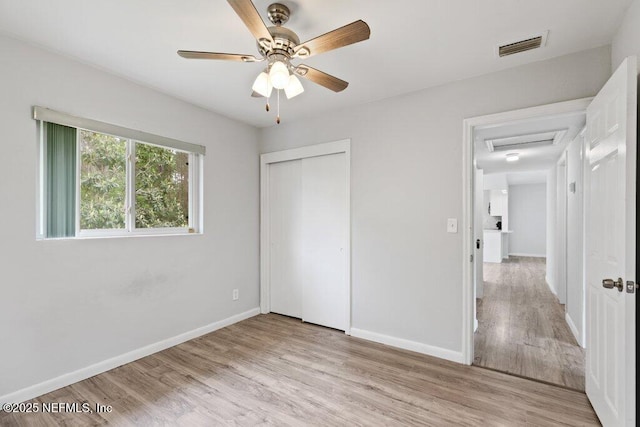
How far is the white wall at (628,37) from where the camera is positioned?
1.66 metres

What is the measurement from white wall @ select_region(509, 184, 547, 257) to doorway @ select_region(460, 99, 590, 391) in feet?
6.37

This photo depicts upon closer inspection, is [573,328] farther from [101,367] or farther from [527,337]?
[101,367]

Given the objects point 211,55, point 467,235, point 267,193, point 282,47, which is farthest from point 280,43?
point 267,193

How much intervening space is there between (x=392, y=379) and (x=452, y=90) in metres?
2.52

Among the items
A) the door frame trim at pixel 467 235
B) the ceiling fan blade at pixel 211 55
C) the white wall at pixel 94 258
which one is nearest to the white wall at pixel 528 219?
the door frame trim at pixel 467 235

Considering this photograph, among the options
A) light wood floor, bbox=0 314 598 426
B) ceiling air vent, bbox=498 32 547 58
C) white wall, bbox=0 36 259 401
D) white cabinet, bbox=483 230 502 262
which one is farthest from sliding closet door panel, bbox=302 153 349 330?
white cabinet, bbox=483 230 502 262

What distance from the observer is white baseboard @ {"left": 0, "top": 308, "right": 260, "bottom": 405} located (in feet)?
6.77

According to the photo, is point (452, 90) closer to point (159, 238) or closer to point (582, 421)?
point (582, 421)

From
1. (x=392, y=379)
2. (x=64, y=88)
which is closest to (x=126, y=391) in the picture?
(x=392, y=379)

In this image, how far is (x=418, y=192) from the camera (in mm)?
2883

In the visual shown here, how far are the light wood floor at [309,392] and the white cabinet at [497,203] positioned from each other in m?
8.78

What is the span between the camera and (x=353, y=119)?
10.8ft

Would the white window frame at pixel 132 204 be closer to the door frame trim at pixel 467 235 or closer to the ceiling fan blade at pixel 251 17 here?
the ceiling fan blade at pixel 251 17

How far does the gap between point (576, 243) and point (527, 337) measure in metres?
1.20
